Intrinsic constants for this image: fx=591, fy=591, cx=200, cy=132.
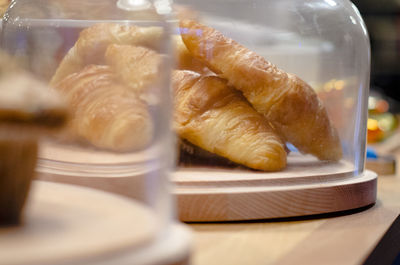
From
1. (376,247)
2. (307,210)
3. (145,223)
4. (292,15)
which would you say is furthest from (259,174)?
(145,223)

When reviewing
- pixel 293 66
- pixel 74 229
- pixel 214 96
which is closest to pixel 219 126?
pixel 214 96

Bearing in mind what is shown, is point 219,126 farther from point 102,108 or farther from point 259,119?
point 102,108

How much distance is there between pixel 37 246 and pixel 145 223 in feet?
0.25

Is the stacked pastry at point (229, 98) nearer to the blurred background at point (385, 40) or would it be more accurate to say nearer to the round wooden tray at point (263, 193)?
the round wooden tray at point (263, 193)

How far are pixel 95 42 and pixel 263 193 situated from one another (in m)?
0.26

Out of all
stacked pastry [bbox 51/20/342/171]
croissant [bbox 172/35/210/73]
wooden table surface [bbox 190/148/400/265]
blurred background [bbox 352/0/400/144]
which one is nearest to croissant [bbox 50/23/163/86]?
stacked pastry [bbox 51/20/342/171]

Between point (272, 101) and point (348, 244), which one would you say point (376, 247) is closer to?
point (348, 244)

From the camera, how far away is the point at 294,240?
0.62 metres

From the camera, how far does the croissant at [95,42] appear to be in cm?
60

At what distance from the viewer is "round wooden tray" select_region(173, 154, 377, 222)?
0.67m

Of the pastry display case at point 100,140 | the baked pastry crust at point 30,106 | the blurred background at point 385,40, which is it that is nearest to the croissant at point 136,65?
the pastry display case at point 100,140

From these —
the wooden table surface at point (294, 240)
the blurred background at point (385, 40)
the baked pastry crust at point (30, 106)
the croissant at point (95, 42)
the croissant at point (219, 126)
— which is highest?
the baked pastry crust at point (30, 106)

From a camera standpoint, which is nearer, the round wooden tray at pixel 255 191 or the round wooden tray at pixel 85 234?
the round wooden tray at pixel 85 234

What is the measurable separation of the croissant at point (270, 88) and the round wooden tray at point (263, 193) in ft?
0.16
